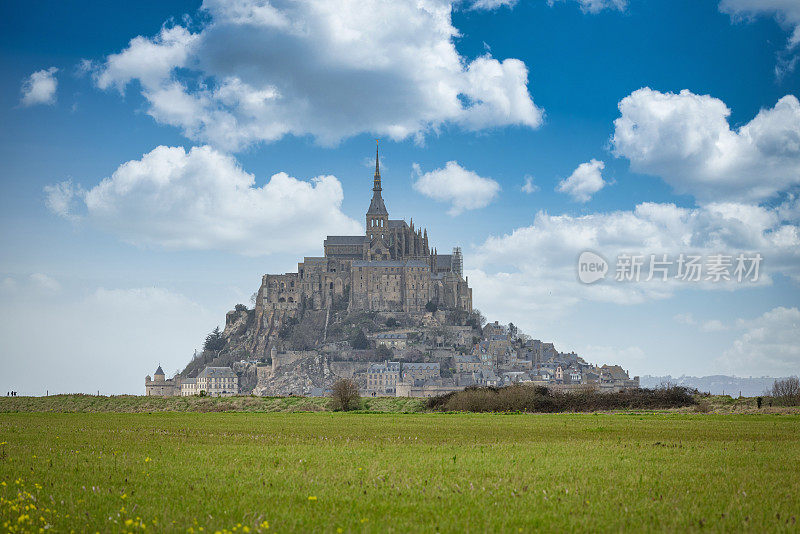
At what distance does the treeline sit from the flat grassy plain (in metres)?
19.3

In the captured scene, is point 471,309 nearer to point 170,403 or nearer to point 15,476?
point 170,403

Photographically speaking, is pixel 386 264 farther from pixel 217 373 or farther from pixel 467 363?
pixel 217 373

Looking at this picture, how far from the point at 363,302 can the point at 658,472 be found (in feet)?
436

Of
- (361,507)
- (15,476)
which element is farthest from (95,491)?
(361,507)

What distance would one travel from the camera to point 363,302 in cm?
14488

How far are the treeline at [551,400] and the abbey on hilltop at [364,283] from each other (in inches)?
4096

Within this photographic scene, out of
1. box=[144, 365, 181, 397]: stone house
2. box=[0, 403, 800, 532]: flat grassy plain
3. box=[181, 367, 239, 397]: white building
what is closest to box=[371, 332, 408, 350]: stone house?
box=[181, 367, 239, 397]: white building

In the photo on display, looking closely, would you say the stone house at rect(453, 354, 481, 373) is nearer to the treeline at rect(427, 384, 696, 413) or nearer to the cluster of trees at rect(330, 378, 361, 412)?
the treeline at rect(427, 384, 696, 413)

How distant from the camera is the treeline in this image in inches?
1508

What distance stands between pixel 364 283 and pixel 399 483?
13401 centimetres

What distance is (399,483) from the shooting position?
449 inches

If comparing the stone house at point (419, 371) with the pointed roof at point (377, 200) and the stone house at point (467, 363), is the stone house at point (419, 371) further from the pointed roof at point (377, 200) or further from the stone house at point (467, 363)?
the pointed roof at point (377, 200)

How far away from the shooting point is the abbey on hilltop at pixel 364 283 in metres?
145

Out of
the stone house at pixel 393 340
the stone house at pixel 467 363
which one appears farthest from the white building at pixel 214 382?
the stone house at pixel 467 363
